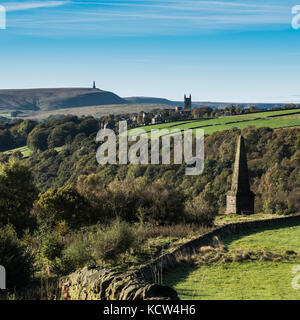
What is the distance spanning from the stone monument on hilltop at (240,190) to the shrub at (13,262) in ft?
69.5

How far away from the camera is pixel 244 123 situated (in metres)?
80.0

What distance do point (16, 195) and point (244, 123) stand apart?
210 ft

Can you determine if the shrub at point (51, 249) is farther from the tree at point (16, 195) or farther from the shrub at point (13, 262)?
the tree at point (16, 195)

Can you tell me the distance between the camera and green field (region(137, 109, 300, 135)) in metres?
74.6

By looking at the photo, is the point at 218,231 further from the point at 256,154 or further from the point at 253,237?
the point at 256,154

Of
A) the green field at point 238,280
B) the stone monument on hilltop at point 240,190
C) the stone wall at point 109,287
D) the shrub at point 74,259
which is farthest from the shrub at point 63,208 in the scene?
the stone wall at point 109,287

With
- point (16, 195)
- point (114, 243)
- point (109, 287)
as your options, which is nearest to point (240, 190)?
point (16, 195)

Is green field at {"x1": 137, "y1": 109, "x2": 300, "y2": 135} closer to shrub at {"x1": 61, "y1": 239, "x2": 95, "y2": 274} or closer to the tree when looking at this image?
the tree

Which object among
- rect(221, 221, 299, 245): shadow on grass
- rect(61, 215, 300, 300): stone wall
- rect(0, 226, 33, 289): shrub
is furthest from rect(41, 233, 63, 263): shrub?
rect(221, 221, 299, 245): shadow on grass

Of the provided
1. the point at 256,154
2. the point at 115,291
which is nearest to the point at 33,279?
the point at 115,291

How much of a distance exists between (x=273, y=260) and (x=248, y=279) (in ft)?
8.52

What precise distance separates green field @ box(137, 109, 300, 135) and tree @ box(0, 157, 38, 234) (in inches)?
2242

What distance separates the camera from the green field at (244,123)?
→ 2938 inches
